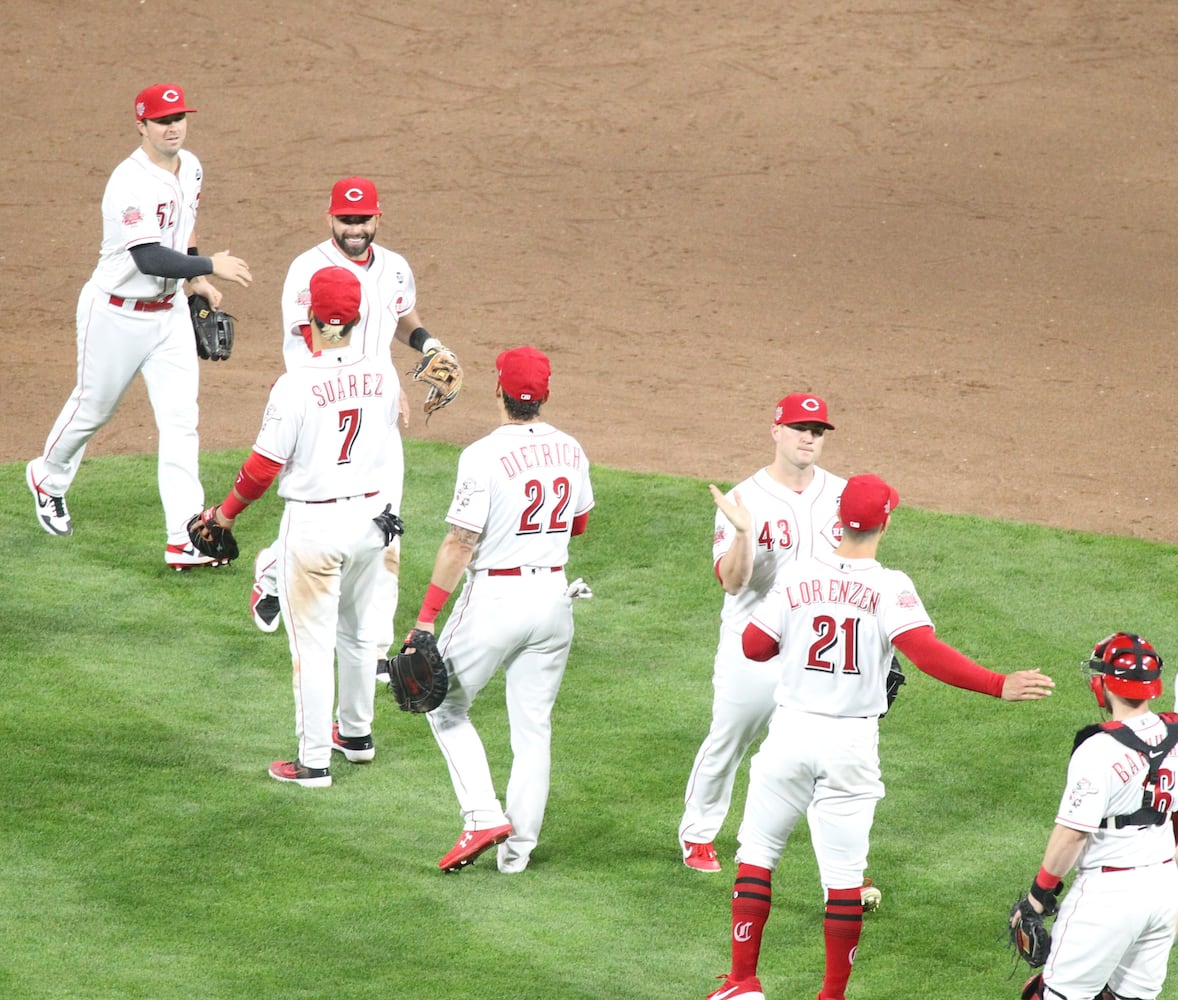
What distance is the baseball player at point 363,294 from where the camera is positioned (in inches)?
282

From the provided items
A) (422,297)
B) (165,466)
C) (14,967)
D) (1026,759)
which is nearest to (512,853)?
(14,967)

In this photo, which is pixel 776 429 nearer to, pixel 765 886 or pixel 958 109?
pixel 765 886

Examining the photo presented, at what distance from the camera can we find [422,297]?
12852 mm

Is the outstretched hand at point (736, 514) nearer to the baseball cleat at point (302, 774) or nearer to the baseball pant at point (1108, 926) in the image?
the baseball pant at point (1108, 926)

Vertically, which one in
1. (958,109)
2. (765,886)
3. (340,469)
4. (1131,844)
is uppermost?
(958,109)

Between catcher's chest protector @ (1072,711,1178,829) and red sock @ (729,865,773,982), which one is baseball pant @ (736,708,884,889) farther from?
catcher's chest protector @ (1072,711,1178,829)

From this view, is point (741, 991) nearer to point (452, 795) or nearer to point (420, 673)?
point (420, 673)

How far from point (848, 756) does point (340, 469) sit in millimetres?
2284

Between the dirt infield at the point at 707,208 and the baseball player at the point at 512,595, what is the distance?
4184mm

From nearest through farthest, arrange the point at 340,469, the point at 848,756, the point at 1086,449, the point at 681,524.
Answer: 1. the point at 848,756
2. the point at 340,469
3. the point at 681,524
4. the point at 1086,449

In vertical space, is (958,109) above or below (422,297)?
above

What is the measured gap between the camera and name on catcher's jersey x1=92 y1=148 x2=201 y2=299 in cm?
788

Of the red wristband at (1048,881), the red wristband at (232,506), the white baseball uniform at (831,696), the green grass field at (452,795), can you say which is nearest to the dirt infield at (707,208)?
the green grass field at (452,795)

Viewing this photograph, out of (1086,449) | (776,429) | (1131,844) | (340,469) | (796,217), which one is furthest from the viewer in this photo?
(796,217)
